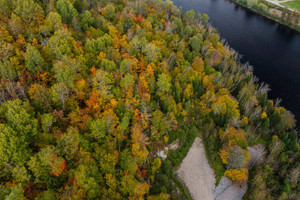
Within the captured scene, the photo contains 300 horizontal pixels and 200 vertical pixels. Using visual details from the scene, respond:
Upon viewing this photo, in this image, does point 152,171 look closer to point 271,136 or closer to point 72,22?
point 271,136

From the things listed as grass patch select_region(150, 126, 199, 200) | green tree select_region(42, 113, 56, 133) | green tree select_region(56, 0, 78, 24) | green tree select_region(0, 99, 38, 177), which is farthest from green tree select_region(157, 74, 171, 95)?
green tree select_region(56, 0, 78, 24)

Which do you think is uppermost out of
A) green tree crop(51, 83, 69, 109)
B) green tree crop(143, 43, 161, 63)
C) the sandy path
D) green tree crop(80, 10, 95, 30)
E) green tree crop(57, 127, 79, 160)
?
green tree crop(80, 10, 95, 30)

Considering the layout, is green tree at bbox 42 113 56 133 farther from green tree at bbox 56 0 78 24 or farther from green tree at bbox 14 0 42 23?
green tree at bbox 56 0 78 24

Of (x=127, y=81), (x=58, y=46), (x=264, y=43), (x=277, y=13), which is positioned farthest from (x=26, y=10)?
(x=277, y=13)

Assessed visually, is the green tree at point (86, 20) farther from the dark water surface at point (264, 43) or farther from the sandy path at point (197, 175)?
the dark water surface at point (264, 43)

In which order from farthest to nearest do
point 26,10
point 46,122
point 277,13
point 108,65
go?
point 277,13
point 26,10
point 108,65
point 46,122

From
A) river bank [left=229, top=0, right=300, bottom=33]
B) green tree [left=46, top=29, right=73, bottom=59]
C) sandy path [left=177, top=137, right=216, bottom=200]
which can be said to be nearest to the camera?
sandy path [left=177, top=137, right=216, bottom=200]

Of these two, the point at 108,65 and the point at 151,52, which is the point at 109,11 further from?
the point at 108,65

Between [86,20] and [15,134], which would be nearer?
[15,134]
